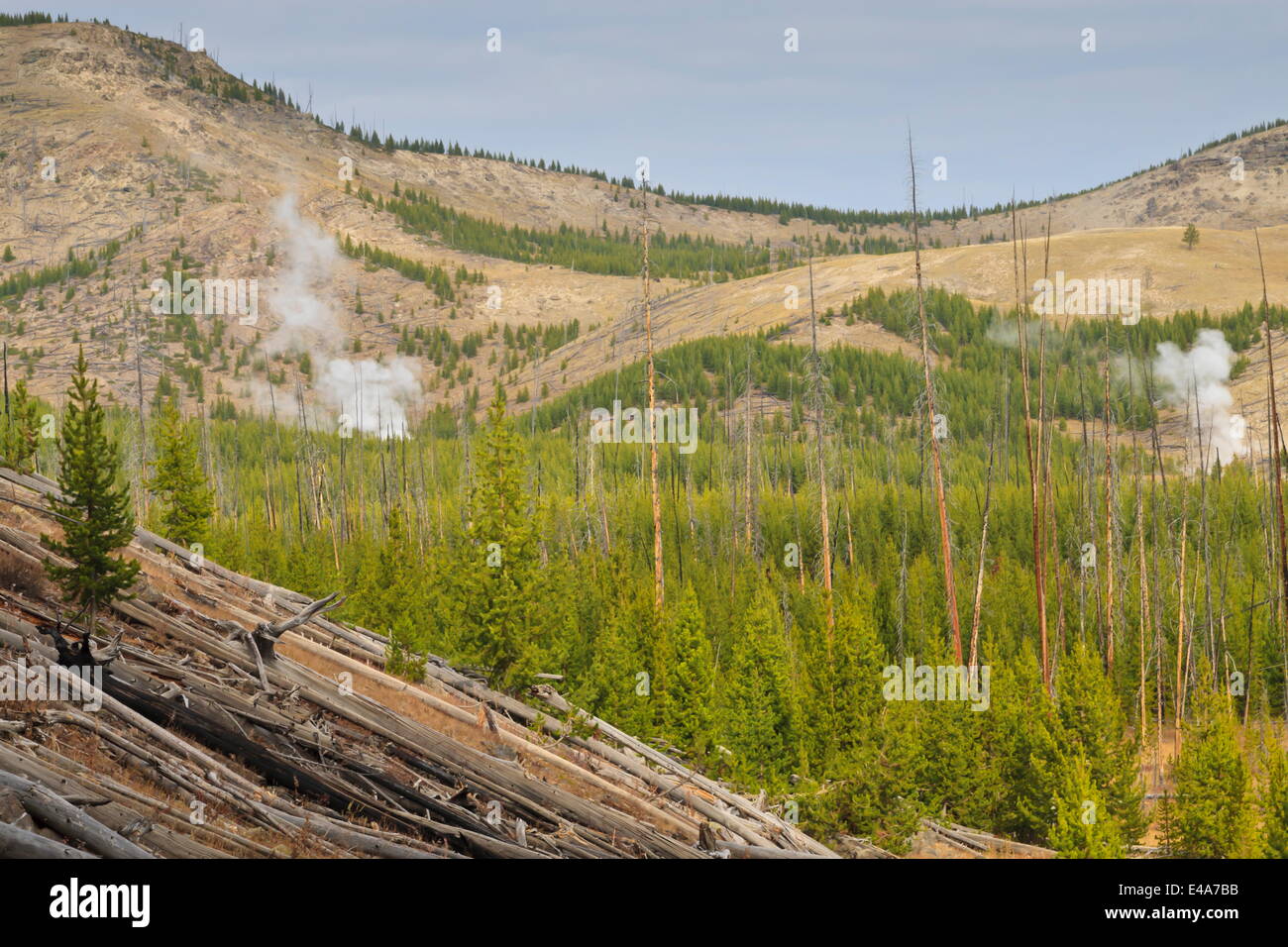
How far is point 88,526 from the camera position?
59.9ft

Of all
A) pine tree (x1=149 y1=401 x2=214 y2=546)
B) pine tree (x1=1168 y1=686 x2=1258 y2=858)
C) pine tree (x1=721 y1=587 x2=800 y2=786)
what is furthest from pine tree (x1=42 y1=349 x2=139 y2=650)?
pine tree (x1=1168 y1=686 x2=1258 y2=858)

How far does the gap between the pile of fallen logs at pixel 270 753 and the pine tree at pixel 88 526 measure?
2.00 feet

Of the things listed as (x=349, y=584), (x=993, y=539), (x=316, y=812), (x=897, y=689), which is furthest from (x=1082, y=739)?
(x=993, y=539)

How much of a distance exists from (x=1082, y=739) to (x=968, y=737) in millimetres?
3787

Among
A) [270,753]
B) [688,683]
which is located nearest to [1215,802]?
[688,683]

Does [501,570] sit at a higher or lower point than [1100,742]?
higher

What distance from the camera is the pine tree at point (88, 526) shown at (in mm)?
18047

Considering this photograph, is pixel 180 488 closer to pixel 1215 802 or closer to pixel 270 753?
pixel 270 753

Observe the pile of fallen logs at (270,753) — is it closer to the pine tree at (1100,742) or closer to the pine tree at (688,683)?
the pine tree at (688,683)

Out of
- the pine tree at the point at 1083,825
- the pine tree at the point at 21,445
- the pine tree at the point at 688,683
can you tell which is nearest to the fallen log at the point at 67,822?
the pine tree at the point at 21,445

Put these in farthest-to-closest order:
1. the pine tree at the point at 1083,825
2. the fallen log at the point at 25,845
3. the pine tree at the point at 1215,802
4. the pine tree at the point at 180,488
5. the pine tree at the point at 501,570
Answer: the pine tree at the point at 180,488 → the pine tree at the point at 1215,802 → the pine tree at the point at 501,570 → the pine tree at the point at 1083,825 → the fallen log at the point at 25,845

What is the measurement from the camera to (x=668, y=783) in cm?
2391

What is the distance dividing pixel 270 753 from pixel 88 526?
5.27 meters

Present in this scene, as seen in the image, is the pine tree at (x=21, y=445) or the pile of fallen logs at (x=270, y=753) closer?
the pile of fallen logs at (x=270, y=753)
